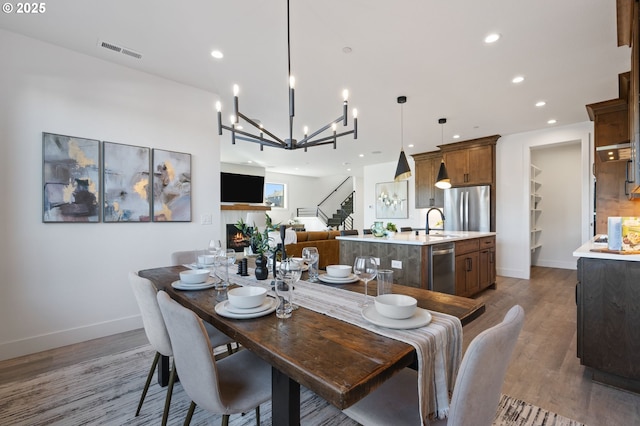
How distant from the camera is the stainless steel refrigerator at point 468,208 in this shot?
18.5ft

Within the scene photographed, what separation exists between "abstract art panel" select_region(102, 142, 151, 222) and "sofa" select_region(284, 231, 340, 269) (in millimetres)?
2526

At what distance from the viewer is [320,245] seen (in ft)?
18.4

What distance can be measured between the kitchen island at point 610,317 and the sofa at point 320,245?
3.87m

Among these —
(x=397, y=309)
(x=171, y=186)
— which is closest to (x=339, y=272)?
(x=397, y=309)

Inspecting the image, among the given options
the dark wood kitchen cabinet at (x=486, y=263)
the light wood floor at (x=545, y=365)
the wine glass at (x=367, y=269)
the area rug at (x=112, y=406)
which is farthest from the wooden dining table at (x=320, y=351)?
the dark wood kitchen cabinet at (x=486, y=263)

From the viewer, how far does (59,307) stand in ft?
8.70

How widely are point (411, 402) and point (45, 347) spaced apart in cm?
324

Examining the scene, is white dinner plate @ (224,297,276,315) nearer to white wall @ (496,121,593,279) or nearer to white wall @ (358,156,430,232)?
white wall @ (496,121,593,279)

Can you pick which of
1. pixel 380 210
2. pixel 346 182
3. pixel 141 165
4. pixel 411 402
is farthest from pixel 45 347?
pixel 346 182

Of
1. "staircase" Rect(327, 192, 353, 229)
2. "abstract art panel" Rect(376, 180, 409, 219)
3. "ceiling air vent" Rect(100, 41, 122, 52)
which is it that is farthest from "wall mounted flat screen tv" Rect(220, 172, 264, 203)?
"ceiling air vent" Rect(100, 41, 122, 52)

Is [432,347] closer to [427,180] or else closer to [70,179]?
[70,179]

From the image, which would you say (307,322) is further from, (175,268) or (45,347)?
(45,347)

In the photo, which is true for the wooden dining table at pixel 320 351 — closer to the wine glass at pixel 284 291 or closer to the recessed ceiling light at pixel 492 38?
the wine glass at pixel 284 291

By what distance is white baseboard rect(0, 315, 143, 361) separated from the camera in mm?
2427
